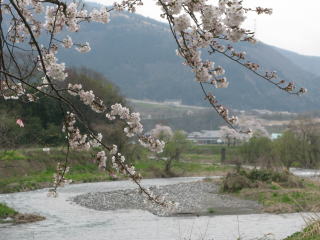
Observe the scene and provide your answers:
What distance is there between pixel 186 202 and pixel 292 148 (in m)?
34.9

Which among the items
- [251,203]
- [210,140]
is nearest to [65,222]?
[251,203]

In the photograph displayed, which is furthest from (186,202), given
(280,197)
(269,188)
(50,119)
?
(50,119)

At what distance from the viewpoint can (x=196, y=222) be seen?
66.1ft

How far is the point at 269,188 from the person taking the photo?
32.5 meters

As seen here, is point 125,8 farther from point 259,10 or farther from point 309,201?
point 309,201

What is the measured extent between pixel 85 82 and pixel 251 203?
3299cm

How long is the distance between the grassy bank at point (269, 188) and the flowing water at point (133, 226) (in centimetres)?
532

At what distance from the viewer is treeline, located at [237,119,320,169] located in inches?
2322

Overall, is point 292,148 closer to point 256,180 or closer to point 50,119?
point 256,180

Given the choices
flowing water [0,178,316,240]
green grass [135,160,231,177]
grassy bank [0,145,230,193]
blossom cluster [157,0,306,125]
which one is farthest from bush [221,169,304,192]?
blossom cluster [157,0,306,125]

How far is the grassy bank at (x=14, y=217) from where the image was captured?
65.9 ft

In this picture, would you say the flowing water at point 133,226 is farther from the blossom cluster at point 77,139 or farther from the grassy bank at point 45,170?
the grassy bank at point 45,170

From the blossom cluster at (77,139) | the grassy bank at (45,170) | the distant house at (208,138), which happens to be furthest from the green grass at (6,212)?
the distant house at (208,138)

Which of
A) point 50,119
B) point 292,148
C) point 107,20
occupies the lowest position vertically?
point 292,148
